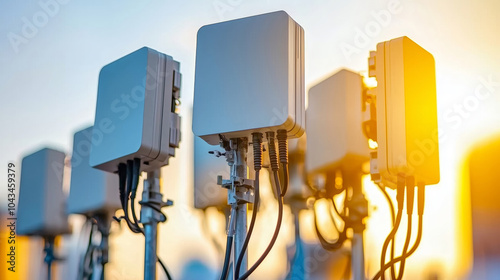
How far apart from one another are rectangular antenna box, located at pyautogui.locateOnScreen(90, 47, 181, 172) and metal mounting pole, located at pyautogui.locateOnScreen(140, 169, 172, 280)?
65 mm

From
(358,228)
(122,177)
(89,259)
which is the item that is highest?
(122,177)

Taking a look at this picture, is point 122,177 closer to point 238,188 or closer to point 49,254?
point 238,188

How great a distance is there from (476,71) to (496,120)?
14 cm

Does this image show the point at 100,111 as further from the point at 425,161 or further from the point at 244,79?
the point at 425,161

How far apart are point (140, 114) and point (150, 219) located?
269 mm

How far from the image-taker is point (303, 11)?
189 centimetres

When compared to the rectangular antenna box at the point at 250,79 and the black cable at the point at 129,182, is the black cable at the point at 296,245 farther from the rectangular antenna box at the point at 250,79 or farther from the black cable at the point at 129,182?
the rectangular antenna box at the point at 250,79

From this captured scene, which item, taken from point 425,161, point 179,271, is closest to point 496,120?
point 425,161

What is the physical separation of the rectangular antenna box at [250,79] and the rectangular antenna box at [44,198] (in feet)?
3.21

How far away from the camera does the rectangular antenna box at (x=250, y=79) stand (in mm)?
1197

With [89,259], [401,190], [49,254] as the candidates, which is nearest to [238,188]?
[401,190]

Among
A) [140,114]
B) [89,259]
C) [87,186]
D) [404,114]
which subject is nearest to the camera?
[404,114]

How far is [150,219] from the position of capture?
156 cm

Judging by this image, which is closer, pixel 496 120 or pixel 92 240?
pixel 496 120
